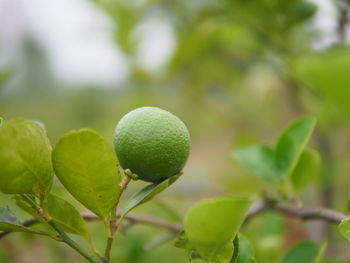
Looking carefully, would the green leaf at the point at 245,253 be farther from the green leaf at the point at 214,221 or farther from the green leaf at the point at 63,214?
the green leaf at the point at 63,214

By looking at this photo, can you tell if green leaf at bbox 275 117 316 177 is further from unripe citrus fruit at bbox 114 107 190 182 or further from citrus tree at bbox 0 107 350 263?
unripe citrus fruit at bbox 114 107 190 182

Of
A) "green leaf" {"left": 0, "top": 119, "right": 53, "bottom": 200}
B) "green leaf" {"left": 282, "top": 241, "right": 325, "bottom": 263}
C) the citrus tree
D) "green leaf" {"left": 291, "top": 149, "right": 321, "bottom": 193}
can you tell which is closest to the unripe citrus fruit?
the citrus tree

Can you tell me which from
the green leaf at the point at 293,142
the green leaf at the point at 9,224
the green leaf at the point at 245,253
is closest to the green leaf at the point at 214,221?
the green leaf at the point at 245,253

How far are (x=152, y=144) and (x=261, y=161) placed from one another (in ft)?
1.37

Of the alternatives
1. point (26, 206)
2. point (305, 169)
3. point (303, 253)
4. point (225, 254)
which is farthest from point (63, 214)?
point (305, 169)

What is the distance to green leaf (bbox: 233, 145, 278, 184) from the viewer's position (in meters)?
1.03

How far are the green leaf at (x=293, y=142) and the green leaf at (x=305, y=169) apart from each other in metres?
0.09

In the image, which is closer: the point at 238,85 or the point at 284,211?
the point at 284,211

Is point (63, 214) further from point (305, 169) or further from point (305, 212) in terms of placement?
point (305, 169)

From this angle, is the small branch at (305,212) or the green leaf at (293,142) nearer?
the small branch at (305,212)

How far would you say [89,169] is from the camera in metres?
0.64

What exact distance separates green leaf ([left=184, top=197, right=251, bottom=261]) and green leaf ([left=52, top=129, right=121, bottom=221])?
13cm

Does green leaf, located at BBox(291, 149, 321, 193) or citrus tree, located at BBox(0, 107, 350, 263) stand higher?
citrus tree, located at BBox(0, 107, 350, 263)

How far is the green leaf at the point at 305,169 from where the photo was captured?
3.45ft
